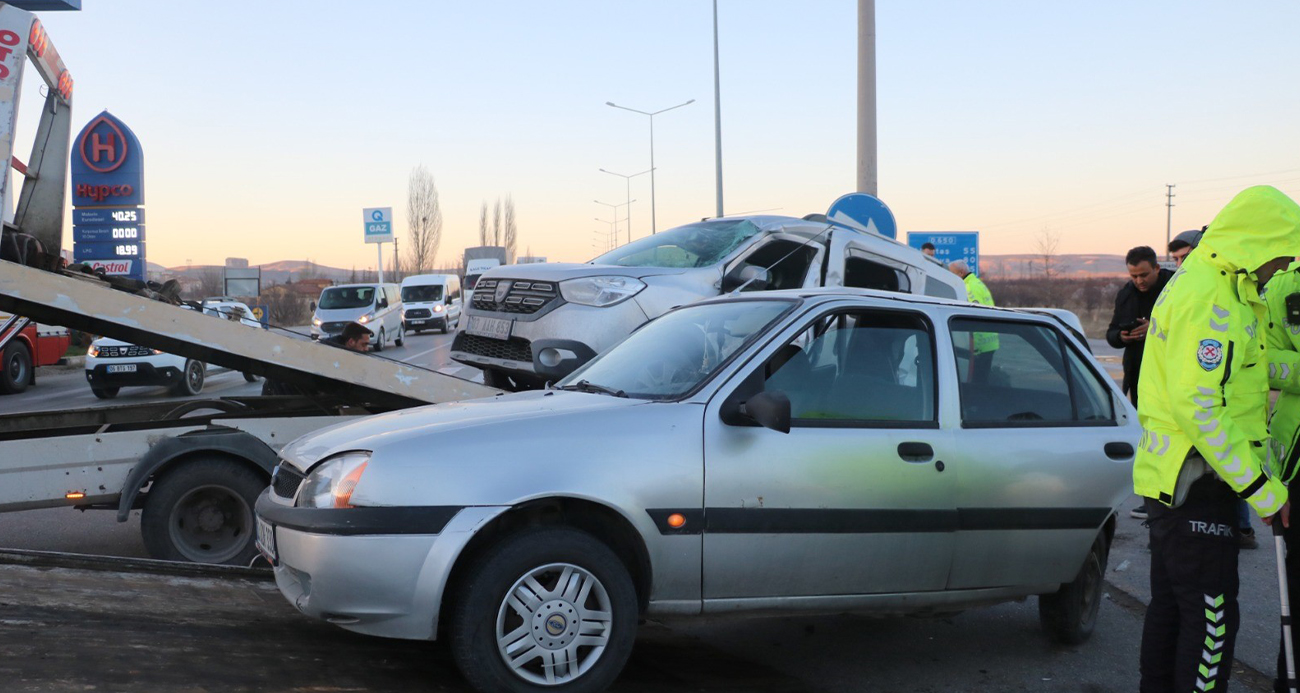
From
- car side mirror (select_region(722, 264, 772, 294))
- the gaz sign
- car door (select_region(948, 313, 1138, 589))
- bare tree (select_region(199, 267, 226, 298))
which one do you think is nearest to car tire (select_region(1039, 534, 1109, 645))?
car door (select_region(948, 313, 1138, 589))

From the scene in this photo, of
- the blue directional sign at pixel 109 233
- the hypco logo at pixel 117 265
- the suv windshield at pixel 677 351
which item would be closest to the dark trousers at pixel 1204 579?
the suv windshield at pixel 677 351

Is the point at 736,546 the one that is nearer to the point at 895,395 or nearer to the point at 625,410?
the point at 625,410

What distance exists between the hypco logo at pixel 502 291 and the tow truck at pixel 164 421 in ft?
5.17

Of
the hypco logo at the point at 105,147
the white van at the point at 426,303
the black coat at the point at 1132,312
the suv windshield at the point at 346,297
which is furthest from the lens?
the white van at the point at 426,303

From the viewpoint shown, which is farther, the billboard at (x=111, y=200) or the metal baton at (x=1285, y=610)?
the billboard at (x=111, y=200)

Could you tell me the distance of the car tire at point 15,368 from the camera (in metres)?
18.4

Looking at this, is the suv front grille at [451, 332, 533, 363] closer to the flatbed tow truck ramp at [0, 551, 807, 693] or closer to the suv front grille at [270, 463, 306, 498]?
the flatbed tow truck ramp at [0, 551, 807, 693]

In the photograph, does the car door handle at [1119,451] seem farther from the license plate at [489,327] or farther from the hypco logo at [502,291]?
the hypco logo at [502,291]

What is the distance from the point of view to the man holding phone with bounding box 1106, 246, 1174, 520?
795 centimetres

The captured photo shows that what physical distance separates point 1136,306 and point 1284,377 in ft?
14.2

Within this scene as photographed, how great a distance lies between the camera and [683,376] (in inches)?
176

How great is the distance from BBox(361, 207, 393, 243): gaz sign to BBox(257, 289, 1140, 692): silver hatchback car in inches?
2066

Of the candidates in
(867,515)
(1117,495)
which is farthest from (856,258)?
(867,515)

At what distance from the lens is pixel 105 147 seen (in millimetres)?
20328
